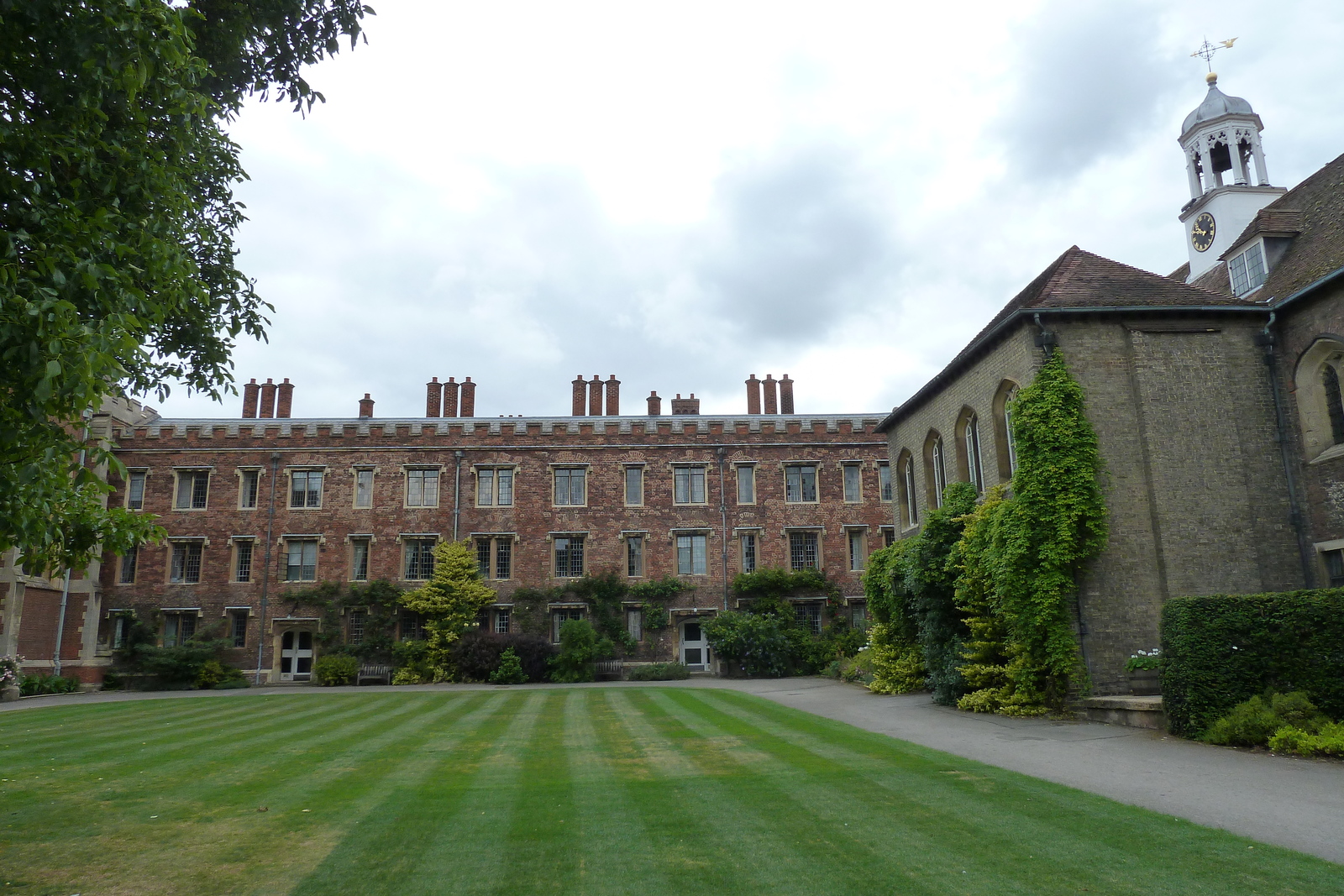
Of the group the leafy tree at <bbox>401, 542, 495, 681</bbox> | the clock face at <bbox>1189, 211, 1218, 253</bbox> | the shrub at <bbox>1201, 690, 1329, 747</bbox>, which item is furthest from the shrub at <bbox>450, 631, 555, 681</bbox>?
the clock face at <bbox>1189, 211, 1218, 253</bbox>

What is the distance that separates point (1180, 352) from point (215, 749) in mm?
17540

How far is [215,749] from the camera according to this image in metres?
12.3

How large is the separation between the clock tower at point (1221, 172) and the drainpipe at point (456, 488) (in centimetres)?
2663

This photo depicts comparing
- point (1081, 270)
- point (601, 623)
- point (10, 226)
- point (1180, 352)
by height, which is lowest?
point (601, 623)

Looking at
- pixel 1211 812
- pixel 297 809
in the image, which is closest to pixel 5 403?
pixel 297 809

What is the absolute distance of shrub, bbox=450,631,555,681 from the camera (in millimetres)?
30156

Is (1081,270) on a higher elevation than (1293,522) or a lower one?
higher

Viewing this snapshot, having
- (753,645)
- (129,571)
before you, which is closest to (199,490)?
(129,571)

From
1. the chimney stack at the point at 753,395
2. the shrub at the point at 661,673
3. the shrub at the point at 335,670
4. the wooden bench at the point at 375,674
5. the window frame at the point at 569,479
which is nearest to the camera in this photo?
the shrub at the point at 335,670

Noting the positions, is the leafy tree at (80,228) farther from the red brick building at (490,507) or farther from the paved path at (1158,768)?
the red brick building at (490,507)

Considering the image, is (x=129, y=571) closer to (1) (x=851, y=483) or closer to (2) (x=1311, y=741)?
(1) (x=851, y=483)

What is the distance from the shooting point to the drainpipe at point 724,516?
33500 millimetres

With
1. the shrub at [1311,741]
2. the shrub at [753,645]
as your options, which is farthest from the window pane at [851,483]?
the shrub at [1311,741]

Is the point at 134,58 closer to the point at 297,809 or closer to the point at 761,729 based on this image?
the point at 297,809
